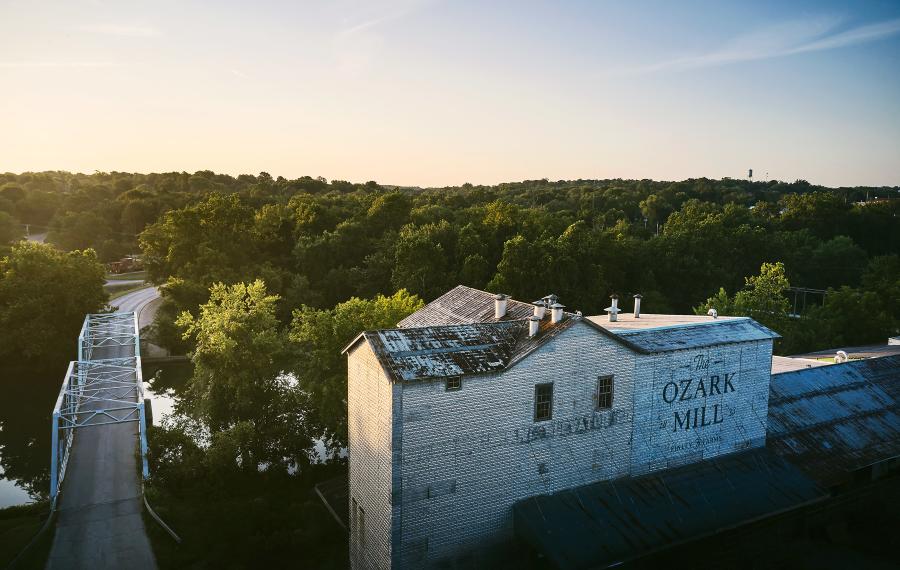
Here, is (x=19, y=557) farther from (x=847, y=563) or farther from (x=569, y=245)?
(x=569, y=245)

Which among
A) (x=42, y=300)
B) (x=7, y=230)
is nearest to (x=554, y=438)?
(x=42, y=300)

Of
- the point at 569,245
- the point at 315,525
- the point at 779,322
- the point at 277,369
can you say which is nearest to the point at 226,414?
the point at 277,369

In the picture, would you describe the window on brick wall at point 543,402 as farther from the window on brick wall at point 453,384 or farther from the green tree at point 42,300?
the green tree at point 42,300

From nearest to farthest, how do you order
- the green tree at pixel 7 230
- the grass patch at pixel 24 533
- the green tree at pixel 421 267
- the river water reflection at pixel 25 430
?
the grass patch at pixel 24 533, the river water reflection at pixel 25 430, the green tree at pixel 421 267, the green tree at pixel 7 230

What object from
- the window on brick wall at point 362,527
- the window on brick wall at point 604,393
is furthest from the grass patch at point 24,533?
the window on brick wall at point 604,393

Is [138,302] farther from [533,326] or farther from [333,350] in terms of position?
[533,326]

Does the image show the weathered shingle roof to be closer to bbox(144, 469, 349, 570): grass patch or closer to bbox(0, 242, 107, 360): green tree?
bbox(144, 469, 349, 570): grass patch
